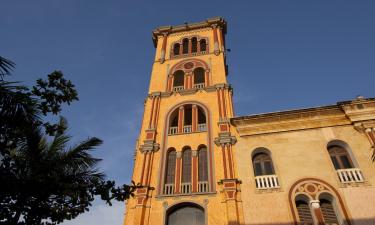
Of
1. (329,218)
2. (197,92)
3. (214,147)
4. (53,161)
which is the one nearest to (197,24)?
(197,92)

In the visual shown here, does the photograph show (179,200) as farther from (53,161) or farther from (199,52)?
(199,52)

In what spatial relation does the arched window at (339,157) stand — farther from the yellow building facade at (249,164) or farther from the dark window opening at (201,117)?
the dark window opening at (201,117)

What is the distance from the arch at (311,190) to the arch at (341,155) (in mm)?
1777

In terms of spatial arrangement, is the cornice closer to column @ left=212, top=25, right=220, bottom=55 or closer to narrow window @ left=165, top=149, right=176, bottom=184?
narrow window @ left=165, top=149, right=176, bottom=184

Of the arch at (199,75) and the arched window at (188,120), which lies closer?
the arched window at (188,120)

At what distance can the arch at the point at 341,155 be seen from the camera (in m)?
15.4

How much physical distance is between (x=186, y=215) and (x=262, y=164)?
17.6ft

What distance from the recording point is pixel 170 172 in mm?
16953

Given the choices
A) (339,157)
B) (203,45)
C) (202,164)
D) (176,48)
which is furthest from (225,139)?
(176,48)

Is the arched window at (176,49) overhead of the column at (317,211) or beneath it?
overhead

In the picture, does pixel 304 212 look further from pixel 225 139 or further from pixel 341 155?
pixel 225 139

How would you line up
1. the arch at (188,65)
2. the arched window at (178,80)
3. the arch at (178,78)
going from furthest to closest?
the arch at (188,65), the arch at (178,78), the arched window at (178,80)

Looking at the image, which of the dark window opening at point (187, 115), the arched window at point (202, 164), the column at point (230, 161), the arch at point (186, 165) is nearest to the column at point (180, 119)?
the dark window opening at point (187, 115)

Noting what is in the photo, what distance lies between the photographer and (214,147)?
17250 millimetres
